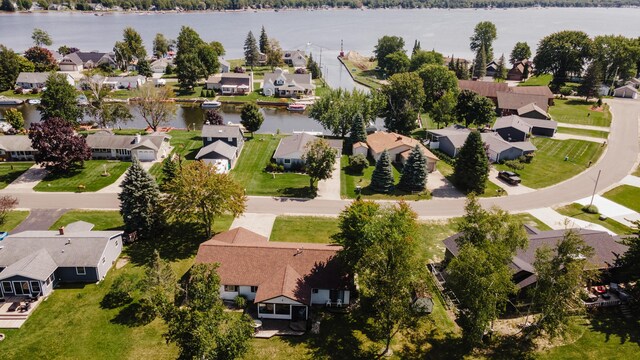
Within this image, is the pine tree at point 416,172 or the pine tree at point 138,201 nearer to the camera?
the pine tree at point 138,201

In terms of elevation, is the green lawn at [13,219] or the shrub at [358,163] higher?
the shrub at [358,163]

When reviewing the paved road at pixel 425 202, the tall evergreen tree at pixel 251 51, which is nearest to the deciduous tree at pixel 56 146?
the paved road at pixel 425 202

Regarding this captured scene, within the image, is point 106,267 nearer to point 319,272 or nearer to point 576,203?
point 319,272

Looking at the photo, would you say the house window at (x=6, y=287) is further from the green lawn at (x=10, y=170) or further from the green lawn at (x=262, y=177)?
the green lawn at (x=262, y=177)

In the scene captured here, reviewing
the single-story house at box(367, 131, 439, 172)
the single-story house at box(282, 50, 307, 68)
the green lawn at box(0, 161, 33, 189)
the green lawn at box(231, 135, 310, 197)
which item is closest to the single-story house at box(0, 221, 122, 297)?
the green lawn at box(231, 135, 310, 197)

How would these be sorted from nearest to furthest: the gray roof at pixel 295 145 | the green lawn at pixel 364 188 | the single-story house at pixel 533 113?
the green lawn at pixel 364 188, the gray roof at pixel 295 145, the single-story house at pixel 533 113

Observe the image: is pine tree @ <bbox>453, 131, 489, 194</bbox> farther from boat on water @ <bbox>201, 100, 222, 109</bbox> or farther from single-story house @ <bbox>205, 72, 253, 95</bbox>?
single-story house @ <bbox>205, 72, 253, 95</bbox>
